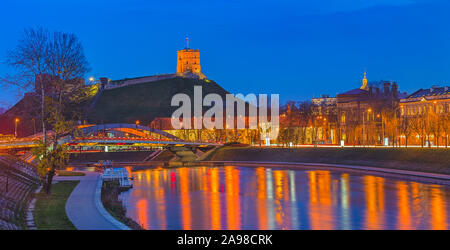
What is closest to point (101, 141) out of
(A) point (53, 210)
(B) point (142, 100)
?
(A) point (53, 210)

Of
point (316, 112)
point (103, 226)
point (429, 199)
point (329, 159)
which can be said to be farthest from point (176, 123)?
point (103, 226)

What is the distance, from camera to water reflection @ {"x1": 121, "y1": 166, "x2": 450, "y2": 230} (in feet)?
91.5

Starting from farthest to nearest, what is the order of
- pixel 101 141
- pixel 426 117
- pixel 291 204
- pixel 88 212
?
pixel 426 117, pixel 101 141, pixel 291 204, pixel 88 212

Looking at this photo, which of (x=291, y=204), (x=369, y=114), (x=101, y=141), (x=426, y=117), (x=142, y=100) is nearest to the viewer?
(x=291, y=204)

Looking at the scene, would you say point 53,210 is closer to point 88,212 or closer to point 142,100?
point 88,212

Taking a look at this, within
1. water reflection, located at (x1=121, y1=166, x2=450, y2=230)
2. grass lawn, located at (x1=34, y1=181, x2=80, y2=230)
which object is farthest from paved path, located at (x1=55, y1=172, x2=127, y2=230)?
water reflection, located at (x1=121, y1=166, x2=450, y2=230)

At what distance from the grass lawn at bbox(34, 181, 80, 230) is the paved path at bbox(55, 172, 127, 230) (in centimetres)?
33

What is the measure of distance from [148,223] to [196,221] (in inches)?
111

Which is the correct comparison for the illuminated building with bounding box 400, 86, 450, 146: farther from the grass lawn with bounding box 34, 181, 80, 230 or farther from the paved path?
the grass lawn with bounding box 34, 181, 80, 230

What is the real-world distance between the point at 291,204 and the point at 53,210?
16638mm

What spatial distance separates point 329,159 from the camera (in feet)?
226

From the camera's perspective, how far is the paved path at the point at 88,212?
21.4m

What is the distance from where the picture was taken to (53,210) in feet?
85.3
